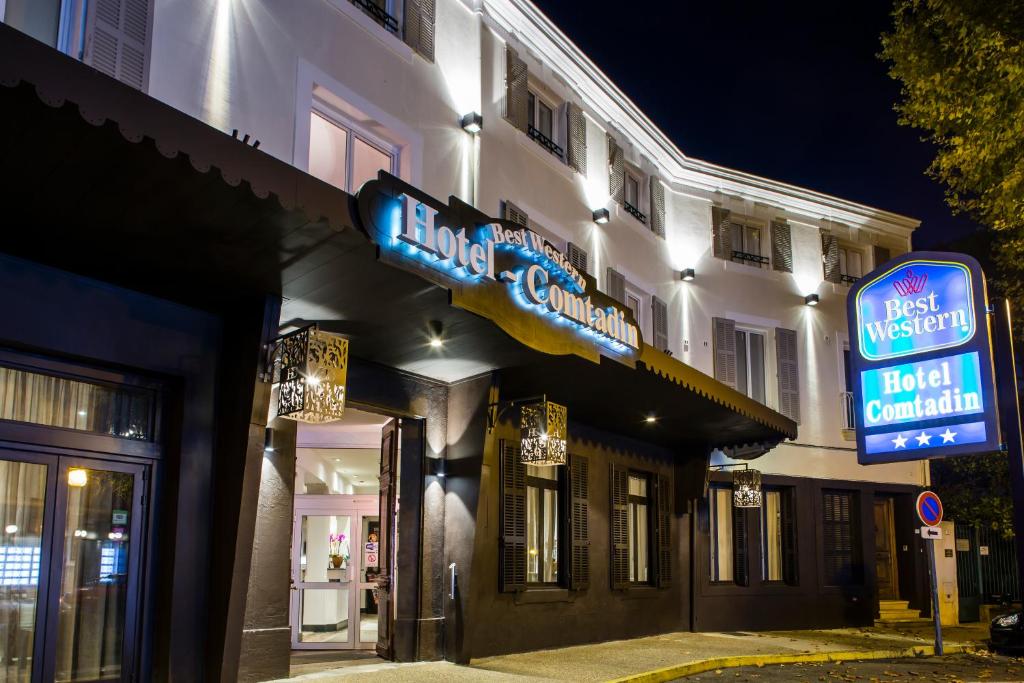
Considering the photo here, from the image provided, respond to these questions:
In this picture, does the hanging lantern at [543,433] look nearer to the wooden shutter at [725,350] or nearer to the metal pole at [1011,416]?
the metal pole at [1011,416]

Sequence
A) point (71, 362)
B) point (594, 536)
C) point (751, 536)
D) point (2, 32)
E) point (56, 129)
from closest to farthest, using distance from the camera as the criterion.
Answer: point (2, 32) < point (56, 129) < point (71, 362) < point (594, 536) < point (751, 536)

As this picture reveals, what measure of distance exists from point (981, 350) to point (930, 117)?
25.9 ft

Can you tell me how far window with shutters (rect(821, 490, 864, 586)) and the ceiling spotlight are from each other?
41.7 feet

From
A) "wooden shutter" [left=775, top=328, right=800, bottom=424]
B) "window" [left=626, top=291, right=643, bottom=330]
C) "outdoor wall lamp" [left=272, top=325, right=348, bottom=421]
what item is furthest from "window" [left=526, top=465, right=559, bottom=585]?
"wooden shutter" [left=775, top=328, right=800, bottom=424]

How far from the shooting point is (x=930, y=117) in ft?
45.0

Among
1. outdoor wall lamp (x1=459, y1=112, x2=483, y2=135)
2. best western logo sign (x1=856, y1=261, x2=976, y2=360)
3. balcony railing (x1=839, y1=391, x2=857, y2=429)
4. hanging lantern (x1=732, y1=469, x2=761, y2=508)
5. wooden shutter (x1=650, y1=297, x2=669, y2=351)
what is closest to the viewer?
best western logo sign (x1=856, y1=261, x2=976, y2=360)

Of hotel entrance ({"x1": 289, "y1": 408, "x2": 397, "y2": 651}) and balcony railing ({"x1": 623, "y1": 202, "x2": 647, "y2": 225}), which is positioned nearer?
hotel entrance ({"x1": 289, "y1": 408, "x2": 397, "y2": 651})

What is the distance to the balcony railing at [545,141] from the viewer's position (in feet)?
48.5

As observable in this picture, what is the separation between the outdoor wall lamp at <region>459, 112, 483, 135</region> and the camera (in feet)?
41.4

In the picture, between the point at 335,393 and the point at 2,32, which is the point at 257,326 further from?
the point at 2,32

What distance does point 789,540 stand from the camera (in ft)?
63.1

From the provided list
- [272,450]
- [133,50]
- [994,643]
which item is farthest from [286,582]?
[994,643]

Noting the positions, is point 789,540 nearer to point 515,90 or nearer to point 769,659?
point 769,659

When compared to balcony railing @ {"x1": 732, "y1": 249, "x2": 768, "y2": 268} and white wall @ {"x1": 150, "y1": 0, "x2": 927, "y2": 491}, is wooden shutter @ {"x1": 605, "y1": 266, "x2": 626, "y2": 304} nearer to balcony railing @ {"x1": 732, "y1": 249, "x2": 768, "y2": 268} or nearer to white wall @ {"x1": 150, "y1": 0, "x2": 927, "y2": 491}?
white wall @ {"x1": 150, "y1": 0, "x2": 927, "y2": 491}
